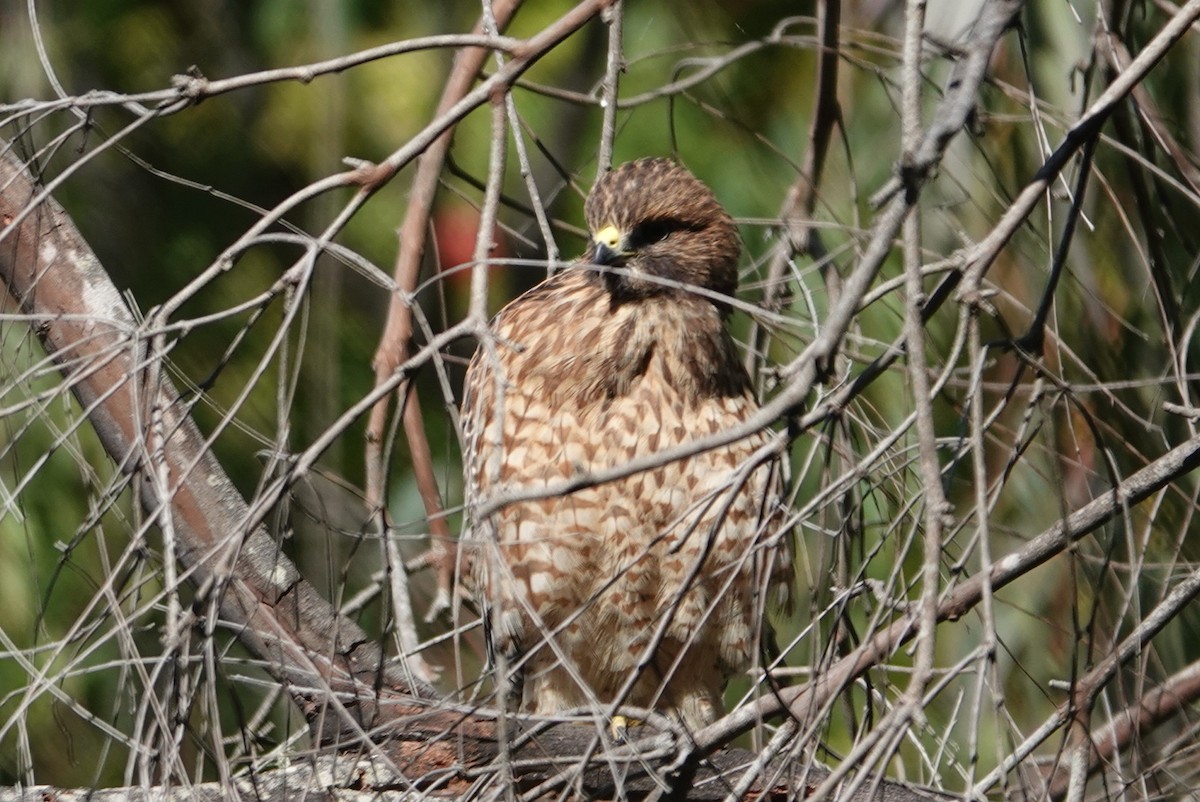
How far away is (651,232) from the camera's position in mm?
3016

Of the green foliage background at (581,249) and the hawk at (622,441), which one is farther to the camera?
the hawk at (622,441)

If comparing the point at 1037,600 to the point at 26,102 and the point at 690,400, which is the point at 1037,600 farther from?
the point at 26,102

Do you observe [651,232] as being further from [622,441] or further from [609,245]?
[622,441]

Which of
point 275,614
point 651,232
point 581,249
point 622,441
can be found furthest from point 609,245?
point 581,249

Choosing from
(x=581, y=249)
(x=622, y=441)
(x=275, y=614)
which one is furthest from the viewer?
(x=581, y=249)

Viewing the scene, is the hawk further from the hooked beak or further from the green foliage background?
the green foliage background

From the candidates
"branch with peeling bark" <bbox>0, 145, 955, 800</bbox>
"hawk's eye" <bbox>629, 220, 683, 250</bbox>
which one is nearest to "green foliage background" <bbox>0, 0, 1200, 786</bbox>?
"branch with peeling bark" <bbox>0, 145, 955, 800</bbox>

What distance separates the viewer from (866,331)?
3350 millimetres

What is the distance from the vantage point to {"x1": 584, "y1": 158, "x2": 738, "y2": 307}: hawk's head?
116 inches

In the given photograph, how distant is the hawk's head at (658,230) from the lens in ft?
9.68

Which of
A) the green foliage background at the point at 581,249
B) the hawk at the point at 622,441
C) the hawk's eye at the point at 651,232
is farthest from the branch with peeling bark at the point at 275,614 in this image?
the hawk's eye at the point at 651,232

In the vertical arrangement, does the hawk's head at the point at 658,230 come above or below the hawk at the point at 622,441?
above

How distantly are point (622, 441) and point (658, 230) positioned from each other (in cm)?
48

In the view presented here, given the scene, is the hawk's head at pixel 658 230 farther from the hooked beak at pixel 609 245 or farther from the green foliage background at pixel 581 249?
the green foliage background at pixel 581 249
